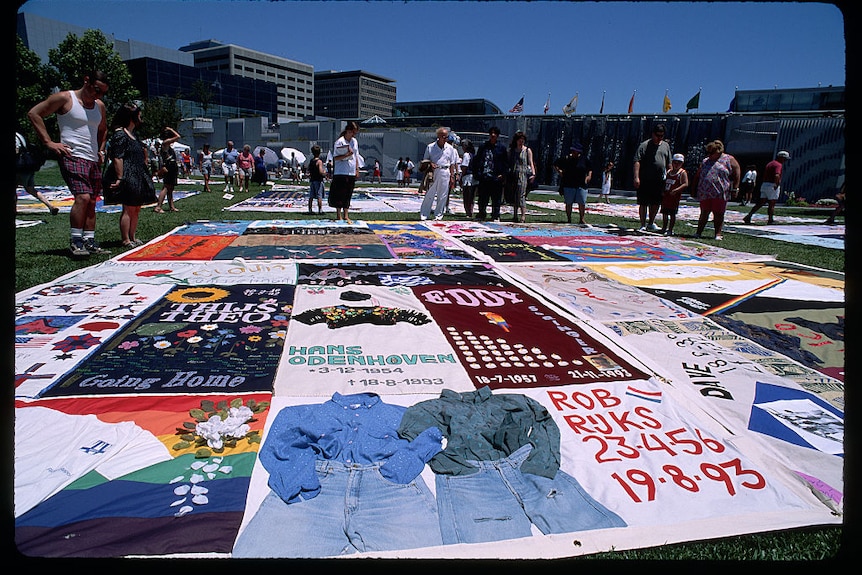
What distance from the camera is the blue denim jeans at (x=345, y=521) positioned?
1495mm

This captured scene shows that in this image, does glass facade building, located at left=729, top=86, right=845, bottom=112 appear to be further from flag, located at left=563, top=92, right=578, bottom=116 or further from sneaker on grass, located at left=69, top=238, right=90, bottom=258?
sneaker on grass, located at left=69, top=238, right=90, bottom=258

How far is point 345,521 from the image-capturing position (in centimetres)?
160

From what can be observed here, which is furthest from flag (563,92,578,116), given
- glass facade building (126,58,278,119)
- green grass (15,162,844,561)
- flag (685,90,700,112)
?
glass facade building (126,58,278,119)

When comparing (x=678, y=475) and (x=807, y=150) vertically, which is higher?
(x=807, y=150)

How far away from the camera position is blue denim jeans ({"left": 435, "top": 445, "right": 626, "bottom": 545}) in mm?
1605

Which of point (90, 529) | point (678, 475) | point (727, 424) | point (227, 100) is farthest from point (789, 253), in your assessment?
point (227, 100)

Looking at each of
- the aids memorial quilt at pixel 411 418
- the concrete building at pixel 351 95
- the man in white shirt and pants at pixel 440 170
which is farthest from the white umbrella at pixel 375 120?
the concrete building at pixel 351 95

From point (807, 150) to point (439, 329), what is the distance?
2448 centimetres

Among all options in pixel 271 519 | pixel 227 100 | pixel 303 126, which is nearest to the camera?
pixel 271 519

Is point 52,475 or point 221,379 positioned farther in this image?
point 221,379

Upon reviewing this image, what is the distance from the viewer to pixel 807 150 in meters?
21.2

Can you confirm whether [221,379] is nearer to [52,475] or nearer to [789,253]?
[52,475]

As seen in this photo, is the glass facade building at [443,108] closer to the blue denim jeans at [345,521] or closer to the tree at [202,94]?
the tree at [202,94]

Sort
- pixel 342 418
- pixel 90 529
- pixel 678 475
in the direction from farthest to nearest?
pixel 342 418 → pixel 678 475 → pixel 90 529
